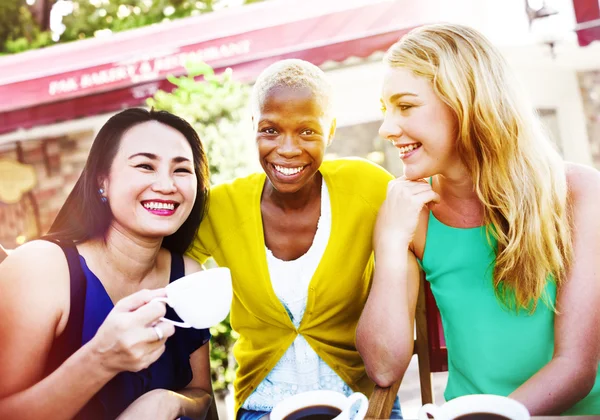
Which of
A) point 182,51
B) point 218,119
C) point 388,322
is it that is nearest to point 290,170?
point 388,322

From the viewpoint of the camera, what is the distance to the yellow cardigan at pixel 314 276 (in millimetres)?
1598

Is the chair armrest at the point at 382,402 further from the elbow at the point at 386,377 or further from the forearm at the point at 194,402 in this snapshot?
the forearm at the point at 194,402

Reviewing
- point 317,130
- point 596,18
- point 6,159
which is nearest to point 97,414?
point 317,130

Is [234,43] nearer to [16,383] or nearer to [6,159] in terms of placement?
[6,159]

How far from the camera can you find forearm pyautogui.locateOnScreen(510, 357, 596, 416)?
47.4 inches

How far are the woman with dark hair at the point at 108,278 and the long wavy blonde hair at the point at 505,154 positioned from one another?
65 cm

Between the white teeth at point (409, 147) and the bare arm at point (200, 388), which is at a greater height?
the white teeth at point (409, 147)

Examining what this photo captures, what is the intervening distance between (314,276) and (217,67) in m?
2.00

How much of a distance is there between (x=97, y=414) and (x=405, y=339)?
0.75 metres

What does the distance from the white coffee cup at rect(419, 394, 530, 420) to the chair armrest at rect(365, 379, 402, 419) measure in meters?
0.37

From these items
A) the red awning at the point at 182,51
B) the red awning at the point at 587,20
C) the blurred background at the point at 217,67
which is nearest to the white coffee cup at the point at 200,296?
the blurred background at the point at 217,67

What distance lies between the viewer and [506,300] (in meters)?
1.36

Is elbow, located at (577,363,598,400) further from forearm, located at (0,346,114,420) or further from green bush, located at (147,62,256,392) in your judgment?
green bush, located at (147,62,256,392)

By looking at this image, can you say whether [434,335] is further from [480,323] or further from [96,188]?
[96,188]
